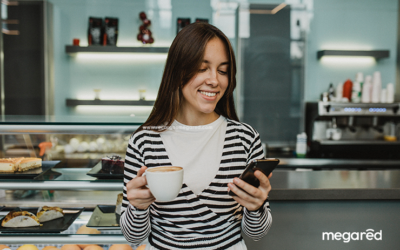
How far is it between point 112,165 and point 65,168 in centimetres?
30

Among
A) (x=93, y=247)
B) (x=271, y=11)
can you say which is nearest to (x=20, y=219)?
(x=93, y=247)

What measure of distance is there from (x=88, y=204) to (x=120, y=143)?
34cm

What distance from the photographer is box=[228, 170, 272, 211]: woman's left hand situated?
0.73m

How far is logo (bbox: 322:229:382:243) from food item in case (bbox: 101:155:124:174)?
94 cm

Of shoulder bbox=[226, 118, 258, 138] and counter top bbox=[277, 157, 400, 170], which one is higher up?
shoulder bbox=[226, 118, 258, 138]

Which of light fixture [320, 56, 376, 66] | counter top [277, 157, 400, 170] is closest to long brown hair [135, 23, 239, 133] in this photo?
counter top [277, 157, 400, 170]

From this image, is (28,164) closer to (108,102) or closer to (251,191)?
(251,191)

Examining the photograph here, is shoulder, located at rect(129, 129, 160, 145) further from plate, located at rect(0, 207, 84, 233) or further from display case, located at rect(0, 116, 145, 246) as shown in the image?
plate, located at rect(0, 207, 84, 233)

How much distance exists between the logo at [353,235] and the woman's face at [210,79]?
86 cm

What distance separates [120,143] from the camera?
1492mm

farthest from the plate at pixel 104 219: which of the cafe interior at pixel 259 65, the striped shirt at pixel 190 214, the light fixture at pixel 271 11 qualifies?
the light fixture at pixel 271 11

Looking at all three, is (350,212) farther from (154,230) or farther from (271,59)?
(271,59)

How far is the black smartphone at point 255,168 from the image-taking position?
73cm

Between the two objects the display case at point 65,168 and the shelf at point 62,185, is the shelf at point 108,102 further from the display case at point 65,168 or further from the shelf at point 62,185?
the shelf at point 62,185
